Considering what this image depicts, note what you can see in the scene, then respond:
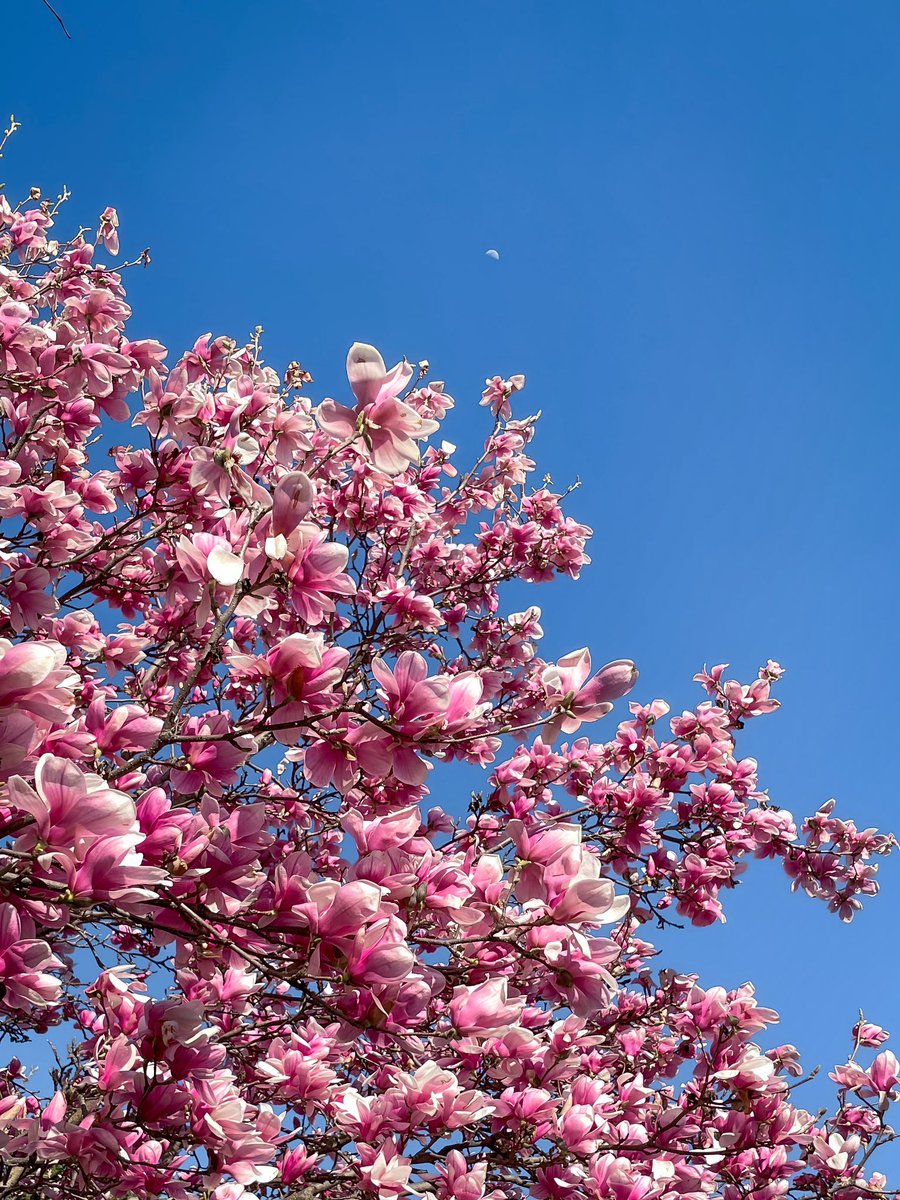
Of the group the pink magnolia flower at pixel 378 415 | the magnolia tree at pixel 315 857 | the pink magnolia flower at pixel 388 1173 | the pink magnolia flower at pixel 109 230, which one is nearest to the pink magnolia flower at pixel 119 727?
the magnolia tree at pixel 315 857

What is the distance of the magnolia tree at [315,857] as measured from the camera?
1518 millimetres

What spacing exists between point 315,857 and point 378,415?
3.26 metres

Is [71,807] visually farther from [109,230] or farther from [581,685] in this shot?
[109,230]

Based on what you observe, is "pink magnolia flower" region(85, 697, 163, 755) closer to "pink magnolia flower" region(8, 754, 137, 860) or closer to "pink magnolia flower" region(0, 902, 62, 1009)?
"pink magnolia flower" region(0, 902, 62, 1009)

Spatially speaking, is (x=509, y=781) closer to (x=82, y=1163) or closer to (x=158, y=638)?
(x=158, y=638)

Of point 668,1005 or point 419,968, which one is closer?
point 419,968

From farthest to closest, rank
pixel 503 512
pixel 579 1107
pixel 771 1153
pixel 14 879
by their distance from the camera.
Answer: pixel 503 512
pixel 771 1153
pixel 579 1107
pixel 14 879

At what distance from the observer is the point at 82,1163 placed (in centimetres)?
196

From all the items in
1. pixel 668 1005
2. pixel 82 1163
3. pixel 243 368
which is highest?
pixel 243 368

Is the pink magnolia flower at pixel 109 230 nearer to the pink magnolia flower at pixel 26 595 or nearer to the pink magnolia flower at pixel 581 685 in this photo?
the pink magnolia flower at pixel 26 595

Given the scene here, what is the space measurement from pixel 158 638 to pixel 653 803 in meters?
2.57

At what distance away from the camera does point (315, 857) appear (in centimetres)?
439

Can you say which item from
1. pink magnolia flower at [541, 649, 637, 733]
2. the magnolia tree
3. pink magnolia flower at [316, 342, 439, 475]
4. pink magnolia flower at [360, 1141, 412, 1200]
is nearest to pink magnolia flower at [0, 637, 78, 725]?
the magnolia tree

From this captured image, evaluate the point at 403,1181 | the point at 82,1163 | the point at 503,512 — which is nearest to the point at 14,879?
the point at 82,1163
